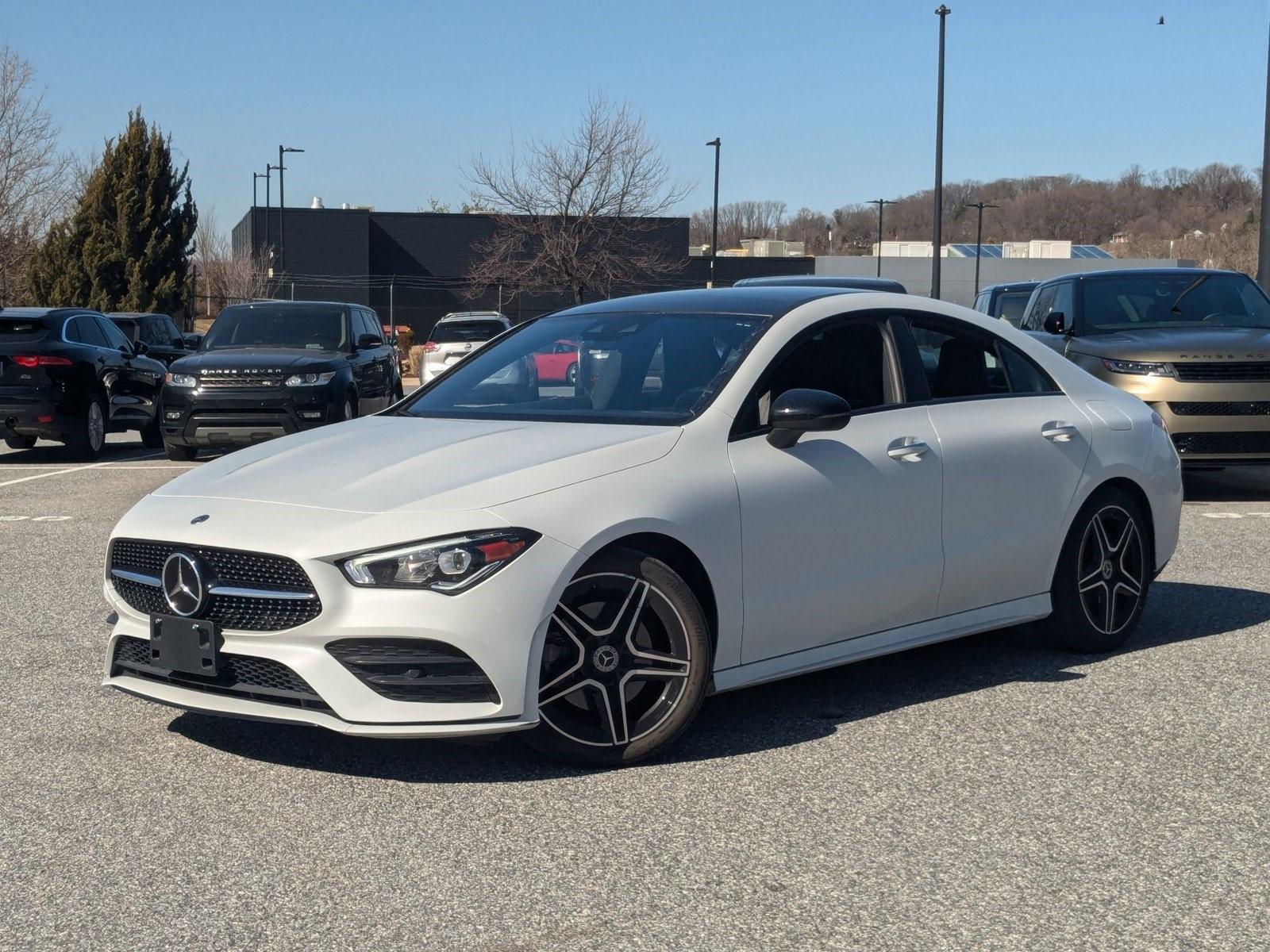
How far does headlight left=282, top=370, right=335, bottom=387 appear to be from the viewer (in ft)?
49.8

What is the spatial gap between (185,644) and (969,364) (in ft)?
10.8

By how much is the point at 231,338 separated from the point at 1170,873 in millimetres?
14035

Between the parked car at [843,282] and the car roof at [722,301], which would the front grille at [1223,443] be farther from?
the car roof at [722,301]

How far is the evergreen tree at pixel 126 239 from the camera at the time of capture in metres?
40.8

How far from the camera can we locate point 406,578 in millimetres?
4426

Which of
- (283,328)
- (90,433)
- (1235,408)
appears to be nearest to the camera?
(1235,408)

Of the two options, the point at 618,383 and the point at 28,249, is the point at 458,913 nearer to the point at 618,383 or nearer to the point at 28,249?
the point at 618,383

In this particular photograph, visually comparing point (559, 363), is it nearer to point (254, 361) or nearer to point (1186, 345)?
point (1186, 345)

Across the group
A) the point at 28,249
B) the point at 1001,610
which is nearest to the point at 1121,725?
Result: the point at 1001,610

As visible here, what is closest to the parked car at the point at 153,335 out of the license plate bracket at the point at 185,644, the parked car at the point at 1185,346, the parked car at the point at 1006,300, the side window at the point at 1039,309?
the parked car at the point at 1006,300

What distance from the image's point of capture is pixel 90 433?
16219 millimetres

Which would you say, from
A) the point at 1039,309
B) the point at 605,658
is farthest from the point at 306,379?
the point at 605,658

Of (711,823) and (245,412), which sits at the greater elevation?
(245,412)

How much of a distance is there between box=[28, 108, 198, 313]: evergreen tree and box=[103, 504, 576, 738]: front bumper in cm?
3858
